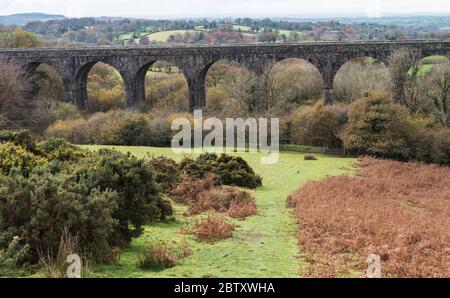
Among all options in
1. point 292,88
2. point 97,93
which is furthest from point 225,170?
point 97,93

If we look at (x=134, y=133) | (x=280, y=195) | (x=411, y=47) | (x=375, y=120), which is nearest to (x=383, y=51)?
(x=411, y=47)

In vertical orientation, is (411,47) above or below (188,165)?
above

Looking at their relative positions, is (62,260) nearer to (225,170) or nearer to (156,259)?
(156,259)

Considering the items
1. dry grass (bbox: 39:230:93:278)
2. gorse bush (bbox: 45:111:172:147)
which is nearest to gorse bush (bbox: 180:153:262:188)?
dry grass (bbox: 39:230:93:278)

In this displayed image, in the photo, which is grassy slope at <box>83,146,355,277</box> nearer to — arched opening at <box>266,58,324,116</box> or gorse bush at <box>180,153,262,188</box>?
gorse bush at <box>180,153,262,188</box>

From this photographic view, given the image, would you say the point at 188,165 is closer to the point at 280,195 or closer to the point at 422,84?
the point at 280,195

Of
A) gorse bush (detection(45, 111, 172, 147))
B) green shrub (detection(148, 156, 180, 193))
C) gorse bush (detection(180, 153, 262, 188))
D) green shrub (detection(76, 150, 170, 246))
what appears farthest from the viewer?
gorse bush (detection(45, 111, 172, 147))
